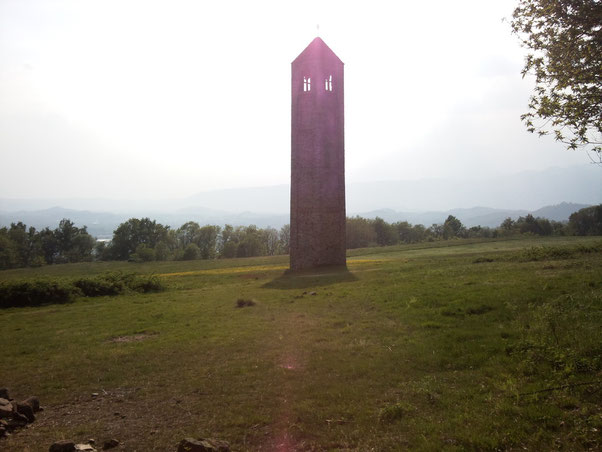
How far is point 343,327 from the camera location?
51.1 ft

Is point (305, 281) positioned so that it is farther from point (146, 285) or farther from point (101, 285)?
point (101, 285)

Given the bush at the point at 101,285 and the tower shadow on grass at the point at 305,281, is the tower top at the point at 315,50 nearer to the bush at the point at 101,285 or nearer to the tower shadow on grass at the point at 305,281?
the tower shadow on grass at the point at 305,281

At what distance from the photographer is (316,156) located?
3856 centimetres

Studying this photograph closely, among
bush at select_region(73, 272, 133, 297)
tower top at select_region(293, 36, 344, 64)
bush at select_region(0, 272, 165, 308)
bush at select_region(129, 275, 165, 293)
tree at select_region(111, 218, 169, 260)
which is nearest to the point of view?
bush at select_region(0, 272, 165, 308)

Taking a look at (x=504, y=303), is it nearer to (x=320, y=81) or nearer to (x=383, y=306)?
(x=383, y=306)

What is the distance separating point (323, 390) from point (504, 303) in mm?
8829

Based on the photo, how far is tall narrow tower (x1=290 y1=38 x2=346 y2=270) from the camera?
126 feet

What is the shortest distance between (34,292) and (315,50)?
32113 millimetres

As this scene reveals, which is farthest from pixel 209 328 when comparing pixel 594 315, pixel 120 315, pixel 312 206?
pixel 312 206

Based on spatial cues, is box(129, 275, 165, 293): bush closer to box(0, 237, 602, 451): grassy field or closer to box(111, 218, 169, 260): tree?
box(0, 237, 602, 451): grassy field

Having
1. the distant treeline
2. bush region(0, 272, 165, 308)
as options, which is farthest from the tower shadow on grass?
the distant treeline

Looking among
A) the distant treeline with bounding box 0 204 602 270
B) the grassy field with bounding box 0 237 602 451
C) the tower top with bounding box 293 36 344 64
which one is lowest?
the grassy field with bounding box 0 237 602 451

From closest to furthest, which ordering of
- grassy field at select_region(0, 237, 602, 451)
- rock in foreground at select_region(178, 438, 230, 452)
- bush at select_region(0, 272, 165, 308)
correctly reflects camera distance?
rock in foreground at select_region(178, 438, 230, 452)
grassy field at select_region(0, 237, 602, 451)
bush at select_region(0, 272, 165, 308)

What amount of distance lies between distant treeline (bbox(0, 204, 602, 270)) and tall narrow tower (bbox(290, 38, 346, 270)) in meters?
55.9
